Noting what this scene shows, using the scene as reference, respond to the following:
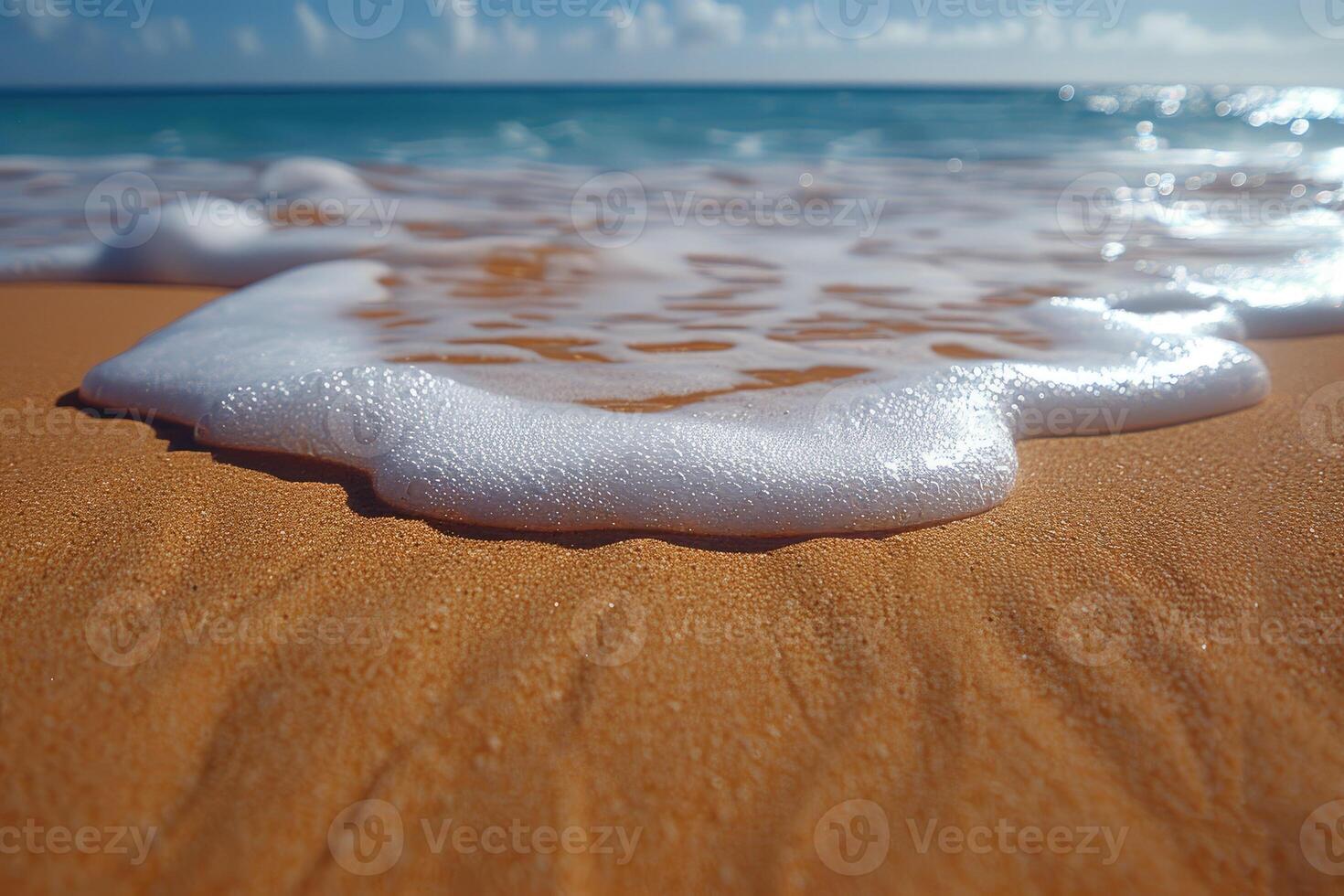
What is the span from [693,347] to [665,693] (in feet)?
4.42

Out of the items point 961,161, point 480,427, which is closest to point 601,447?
point 480,427

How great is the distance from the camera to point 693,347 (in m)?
2.33

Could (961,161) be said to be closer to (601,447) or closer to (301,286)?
(301,286)

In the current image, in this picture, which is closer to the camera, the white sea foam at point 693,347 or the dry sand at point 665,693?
the dry sand at point 665,693

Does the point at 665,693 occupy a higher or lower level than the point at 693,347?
lower

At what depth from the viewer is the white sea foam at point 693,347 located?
1.54 meters

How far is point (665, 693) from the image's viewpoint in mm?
1127

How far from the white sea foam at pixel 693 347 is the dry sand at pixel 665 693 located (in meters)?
0.12

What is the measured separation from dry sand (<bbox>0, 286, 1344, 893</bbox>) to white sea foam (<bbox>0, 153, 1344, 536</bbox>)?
0.39 ft

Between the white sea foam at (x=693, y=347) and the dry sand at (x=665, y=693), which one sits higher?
the white sea foam at (x=693, y=347)

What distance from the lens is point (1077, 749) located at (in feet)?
3.45

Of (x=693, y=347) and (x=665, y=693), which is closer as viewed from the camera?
(x=665, y=693)

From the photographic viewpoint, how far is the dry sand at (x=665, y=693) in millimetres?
923

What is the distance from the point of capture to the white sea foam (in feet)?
5.06
